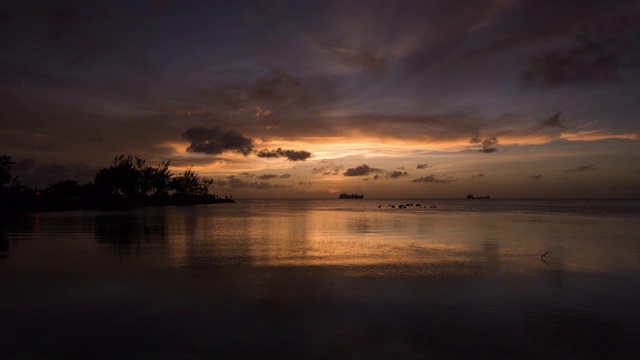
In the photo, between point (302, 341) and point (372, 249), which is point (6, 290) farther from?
point (372, 249)

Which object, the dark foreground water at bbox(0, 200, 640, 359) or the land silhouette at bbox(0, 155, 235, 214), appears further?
the land silhouette at bbox(0, 155, 235, 214)

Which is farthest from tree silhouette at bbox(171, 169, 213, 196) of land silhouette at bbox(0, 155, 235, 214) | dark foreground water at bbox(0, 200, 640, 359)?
dark foreground water at bbox(0, 200, 640, 359)

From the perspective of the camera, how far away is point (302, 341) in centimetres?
1015

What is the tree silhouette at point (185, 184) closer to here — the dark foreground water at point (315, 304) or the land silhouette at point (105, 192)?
the land silhouette at point (105, 192)

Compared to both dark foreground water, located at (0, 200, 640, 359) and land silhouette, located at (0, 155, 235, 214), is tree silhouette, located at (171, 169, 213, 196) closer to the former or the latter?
land silhouette, located at (0, 155, 235, 214)

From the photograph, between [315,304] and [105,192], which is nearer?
[315,304]

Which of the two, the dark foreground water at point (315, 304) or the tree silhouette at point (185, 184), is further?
the tree silhouette at point (185, 184)

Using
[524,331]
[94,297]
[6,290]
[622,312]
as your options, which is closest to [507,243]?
[622,312]

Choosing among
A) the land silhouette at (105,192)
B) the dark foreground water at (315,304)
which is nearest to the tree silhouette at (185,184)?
the land silhouette at (105,192)

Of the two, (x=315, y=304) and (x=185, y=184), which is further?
(x=185, y=184)

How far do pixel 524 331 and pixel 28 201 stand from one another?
8482 cm

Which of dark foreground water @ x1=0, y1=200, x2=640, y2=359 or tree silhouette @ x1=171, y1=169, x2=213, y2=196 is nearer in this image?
dark foreground water @ x1=0, y1=200, x2=640, y2=359

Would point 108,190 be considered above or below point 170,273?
above

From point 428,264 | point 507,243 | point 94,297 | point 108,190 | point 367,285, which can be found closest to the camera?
point 94,297
